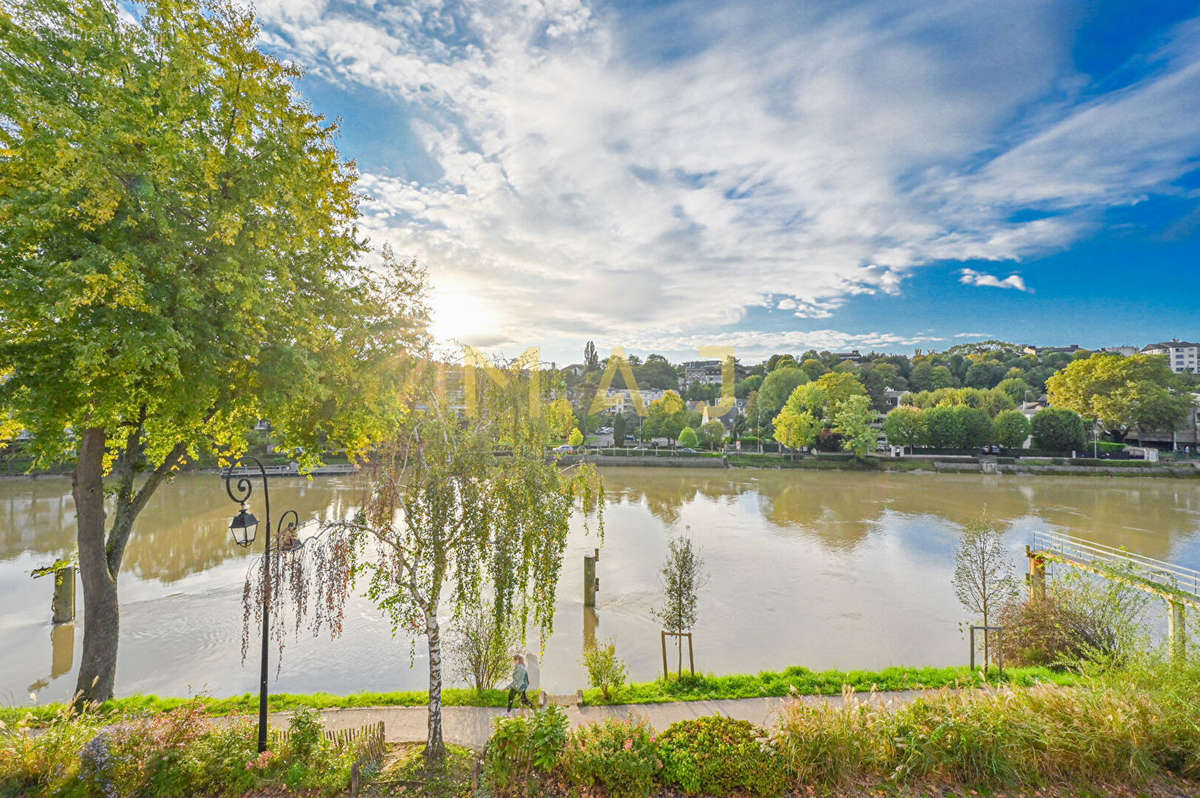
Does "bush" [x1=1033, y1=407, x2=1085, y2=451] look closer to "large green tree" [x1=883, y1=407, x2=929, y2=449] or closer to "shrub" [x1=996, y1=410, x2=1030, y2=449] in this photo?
"shrub" [x1=996, y1=410, x2=1030, y2=449]

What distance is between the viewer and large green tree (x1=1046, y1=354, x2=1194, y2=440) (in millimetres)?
50000

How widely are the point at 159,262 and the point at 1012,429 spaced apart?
209ft

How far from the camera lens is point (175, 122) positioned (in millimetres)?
6605

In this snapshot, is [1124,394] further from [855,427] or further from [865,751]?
[865,751]

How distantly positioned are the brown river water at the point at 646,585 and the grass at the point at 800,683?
154 centimetres

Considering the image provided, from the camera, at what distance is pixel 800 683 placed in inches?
358

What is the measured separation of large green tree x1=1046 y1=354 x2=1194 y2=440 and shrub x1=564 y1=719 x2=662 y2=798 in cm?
6708

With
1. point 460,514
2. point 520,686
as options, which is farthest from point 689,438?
point 460,514

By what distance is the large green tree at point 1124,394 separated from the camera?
50.0 m

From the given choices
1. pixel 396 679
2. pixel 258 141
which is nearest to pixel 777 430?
pixel 396 679

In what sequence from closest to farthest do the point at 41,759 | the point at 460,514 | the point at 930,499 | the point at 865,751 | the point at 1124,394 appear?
the point at 41,759, the point at 865,751, the point at 460,514, the point at 930,499, the point at 1124,394

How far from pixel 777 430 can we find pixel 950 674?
42.1m

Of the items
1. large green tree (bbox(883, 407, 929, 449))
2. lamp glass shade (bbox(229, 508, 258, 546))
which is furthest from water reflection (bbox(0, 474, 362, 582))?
large green tree (bbox(883, 407, 929, 449))

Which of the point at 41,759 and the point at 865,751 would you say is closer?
the point at 41,759
